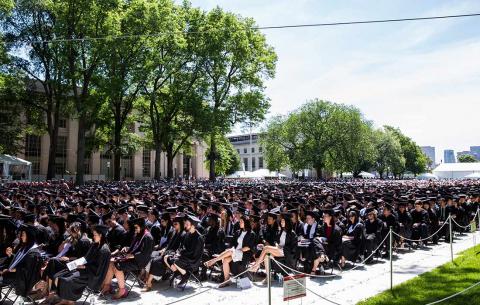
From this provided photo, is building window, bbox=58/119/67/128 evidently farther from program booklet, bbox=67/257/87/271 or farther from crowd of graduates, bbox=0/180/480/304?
program booklet, bbox=67/257/87/271

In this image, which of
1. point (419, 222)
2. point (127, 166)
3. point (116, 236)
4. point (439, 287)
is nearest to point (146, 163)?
point (127, 166)

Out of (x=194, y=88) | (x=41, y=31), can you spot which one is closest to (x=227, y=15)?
(x=194, y=88)

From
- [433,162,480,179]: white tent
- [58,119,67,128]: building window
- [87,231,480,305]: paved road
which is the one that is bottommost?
[87,231,480,305]: paved road

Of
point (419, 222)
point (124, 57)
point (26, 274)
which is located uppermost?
point (124, 57)

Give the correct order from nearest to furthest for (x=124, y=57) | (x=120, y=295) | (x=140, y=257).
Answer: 1. (x=120, y=295)
2. (x=140, y=257)
3. (x=124, y=57)

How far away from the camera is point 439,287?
8.14m

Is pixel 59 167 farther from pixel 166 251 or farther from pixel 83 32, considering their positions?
pixel 166 251

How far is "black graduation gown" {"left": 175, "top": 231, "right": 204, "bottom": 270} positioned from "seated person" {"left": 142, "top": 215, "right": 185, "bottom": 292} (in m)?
0.34

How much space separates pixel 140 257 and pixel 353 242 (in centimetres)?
529

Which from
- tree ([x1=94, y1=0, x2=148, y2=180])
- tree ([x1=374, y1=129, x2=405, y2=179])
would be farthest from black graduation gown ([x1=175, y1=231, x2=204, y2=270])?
tree ([x1=374, y1=129, x2=405, y2=179])

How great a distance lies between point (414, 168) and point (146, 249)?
10765 centimetres

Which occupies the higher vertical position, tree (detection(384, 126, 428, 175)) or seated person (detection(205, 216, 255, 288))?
tree (detection(384, 126, 428, 175))

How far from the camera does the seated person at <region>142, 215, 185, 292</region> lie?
852cm

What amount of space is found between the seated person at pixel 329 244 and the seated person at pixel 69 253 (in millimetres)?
4924
